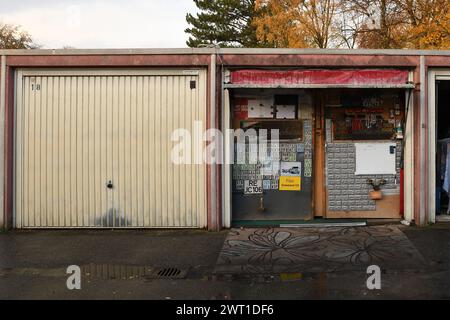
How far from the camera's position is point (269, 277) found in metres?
5.50

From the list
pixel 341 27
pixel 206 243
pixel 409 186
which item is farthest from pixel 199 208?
pixel 341 27

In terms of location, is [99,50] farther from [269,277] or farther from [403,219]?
[403,219]

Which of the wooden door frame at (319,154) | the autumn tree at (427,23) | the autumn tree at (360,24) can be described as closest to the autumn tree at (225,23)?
the autumn tree at (360,24)

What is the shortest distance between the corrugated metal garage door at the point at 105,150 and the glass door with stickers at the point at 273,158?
2.59 feet

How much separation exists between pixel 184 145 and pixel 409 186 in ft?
12.9

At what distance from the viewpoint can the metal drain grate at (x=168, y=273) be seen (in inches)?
219

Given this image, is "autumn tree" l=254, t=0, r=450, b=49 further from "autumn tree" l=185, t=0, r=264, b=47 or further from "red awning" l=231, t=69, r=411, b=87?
"red awning" l=231, t=69, r=411, b=87

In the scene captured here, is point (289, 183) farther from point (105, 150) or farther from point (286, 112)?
point (105, 150)

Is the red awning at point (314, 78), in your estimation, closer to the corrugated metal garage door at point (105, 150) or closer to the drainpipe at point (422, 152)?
the drainpipe at point (422, 152)

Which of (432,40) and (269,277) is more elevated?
(432,40)

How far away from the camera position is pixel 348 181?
8.23m

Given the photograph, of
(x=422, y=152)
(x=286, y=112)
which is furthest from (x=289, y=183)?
(x=422, y=152)

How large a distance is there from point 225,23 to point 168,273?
30256 millimetres
